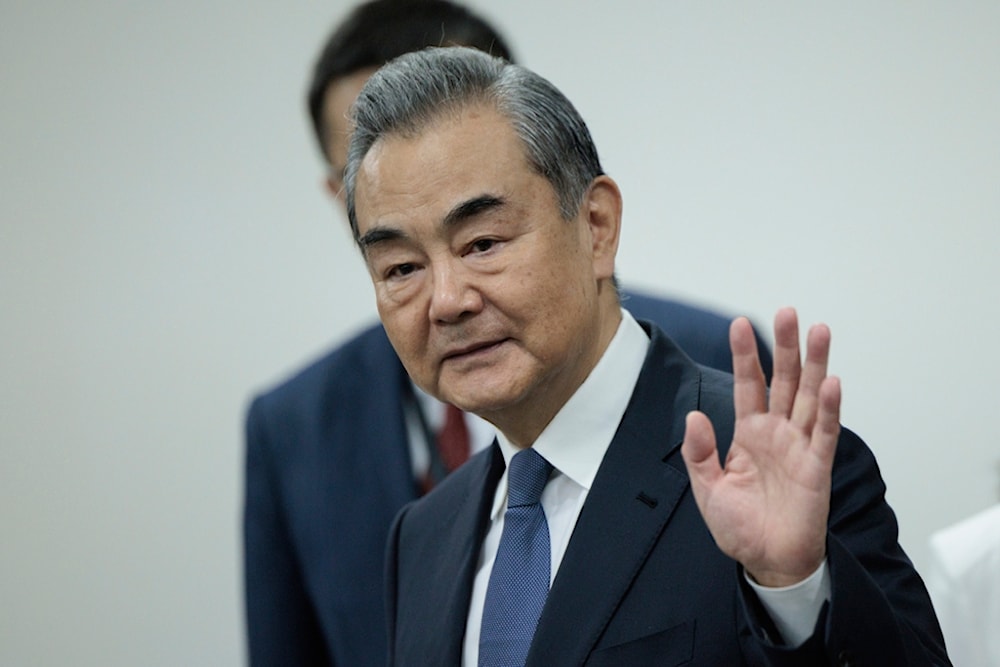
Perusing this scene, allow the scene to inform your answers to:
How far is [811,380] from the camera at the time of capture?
1.47 m

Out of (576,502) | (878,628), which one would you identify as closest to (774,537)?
(878,628)

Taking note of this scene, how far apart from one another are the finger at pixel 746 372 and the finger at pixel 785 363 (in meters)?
0.02

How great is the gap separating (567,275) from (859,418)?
1713 millimetres

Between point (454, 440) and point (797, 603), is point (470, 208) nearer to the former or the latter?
point (797, 603)

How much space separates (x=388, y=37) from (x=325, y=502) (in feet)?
2.95

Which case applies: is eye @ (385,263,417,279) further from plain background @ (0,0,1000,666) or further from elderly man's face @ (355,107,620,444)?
plain background @ (0,0,1000,666)

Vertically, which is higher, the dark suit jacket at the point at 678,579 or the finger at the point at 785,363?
the finger at the point at 785,363

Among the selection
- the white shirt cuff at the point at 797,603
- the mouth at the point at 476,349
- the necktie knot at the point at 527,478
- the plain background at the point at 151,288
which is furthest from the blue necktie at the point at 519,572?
the plain background at the point at 151,288

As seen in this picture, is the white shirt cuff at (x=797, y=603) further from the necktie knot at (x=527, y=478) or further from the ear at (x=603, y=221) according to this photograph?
the ear at (x=603, y=221)

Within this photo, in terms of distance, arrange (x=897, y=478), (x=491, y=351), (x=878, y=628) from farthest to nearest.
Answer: (x=897, y=478)
(x=491, y=351)
(x=878, y=628)

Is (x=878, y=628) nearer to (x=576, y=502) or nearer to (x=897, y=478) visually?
(x=576, y=502)

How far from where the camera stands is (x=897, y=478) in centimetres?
334

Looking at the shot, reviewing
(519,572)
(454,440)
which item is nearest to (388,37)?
(454,440)

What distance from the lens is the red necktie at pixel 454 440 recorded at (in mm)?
2758
